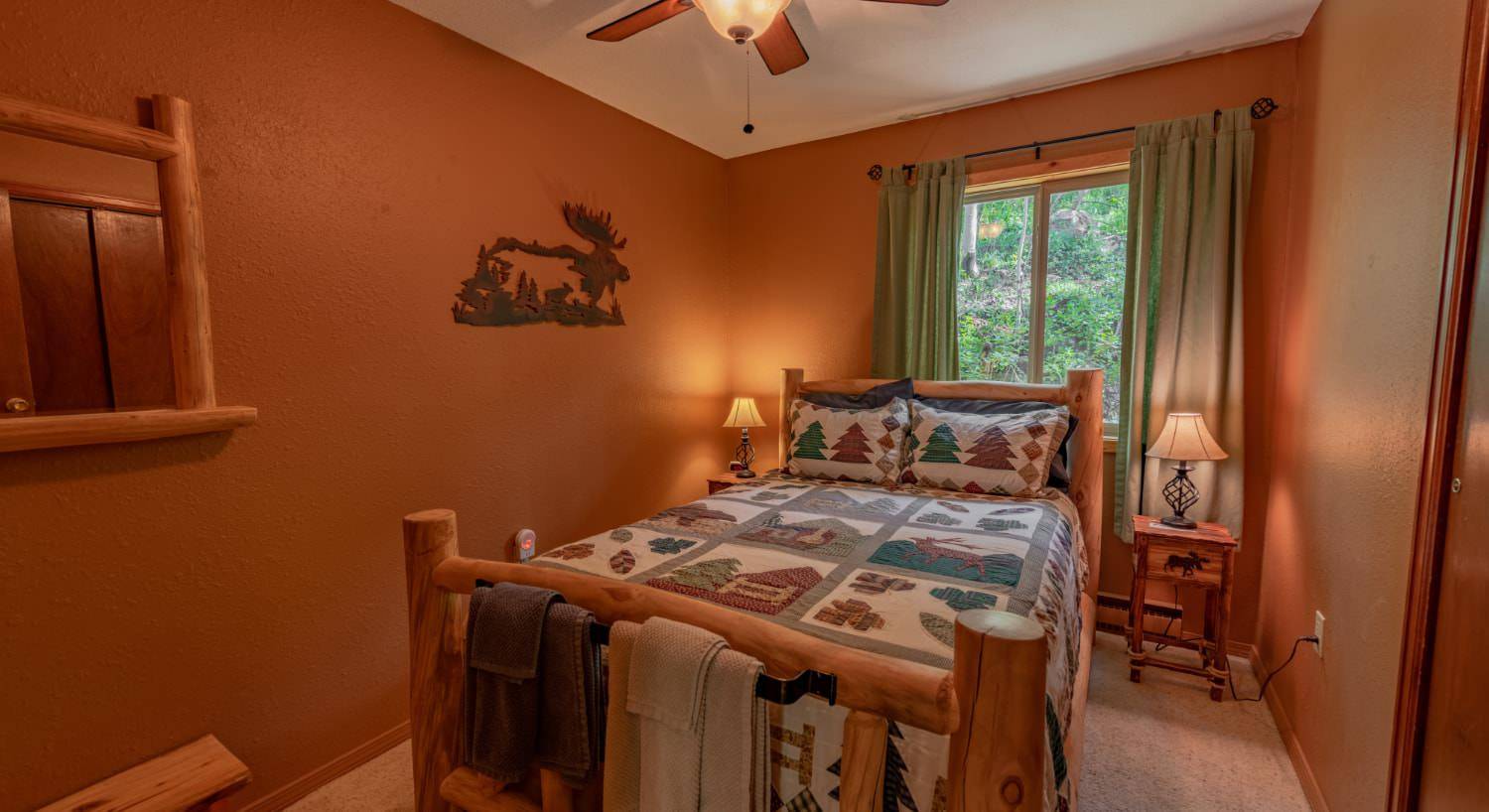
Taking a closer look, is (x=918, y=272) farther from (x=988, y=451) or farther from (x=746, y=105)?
(x=746, y=105)

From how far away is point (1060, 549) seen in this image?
1930 mm

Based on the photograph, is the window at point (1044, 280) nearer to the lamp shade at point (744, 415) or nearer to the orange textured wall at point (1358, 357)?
the orange textured wall at point (1358, 357)

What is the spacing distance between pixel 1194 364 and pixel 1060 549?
4.33ft

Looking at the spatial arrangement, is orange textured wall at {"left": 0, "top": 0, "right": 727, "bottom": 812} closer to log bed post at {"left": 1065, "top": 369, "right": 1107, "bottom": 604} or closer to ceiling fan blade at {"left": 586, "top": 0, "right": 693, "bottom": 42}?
ceiling fan blade at {"left": 586, "top": 0, "right": 693, "bottom": 42}

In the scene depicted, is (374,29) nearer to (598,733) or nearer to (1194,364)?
(598,733)

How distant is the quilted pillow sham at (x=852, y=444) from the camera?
277 cm

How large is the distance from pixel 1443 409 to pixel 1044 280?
1.93 m

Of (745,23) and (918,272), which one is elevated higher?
(745,23)

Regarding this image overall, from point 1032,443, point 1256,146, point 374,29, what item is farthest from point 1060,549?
point 374,29

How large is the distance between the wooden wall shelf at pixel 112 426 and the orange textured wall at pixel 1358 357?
9.79 feet

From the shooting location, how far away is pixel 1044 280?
3.06m

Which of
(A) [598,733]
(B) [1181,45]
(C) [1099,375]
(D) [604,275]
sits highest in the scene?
(B) [1181,45]

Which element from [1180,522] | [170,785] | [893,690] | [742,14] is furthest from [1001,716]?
[1180,522]

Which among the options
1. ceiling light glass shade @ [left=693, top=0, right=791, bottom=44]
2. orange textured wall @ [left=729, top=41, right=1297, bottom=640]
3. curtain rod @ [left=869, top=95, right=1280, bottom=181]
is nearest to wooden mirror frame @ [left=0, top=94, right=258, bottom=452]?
ceiling light glass shade @ [left=693, top=0, right=791, bottom=44]
